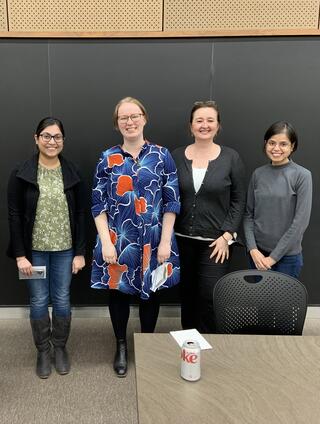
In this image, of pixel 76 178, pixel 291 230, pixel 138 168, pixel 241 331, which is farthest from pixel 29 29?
pixel 241 331

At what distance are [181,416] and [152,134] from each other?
2.29 m

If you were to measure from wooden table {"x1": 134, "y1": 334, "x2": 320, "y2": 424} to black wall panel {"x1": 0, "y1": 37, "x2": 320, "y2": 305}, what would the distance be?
6.23ft

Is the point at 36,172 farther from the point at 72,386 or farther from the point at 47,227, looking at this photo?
the point at 72,386

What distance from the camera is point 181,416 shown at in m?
Result: 1.08

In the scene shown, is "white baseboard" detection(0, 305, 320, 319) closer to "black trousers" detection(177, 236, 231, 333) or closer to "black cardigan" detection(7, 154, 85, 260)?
"black trousers" detection(177, 236, 231, 333)

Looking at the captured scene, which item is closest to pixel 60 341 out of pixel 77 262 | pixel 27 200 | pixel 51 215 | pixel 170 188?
pixel 77 262

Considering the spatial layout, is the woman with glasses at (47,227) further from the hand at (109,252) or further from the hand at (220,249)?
the hand at (220,249)

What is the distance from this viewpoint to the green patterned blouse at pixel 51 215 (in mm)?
2336

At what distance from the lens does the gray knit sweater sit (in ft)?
7.81

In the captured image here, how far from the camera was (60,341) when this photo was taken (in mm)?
2602

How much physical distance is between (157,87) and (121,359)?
194cm

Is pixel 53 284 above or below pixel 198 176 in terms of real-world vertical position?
below

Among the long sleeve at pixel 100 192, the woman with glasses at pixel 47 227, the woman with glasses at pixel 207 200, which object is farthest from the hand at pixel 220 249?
the woman with glasses at pixel 47 227

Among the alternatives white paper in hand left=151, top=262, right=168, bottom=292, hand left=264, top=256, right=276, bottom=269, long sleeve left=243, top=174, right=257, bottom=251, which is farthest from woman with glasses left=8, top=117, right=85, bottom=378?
hand left=264, top=256, right=276, bottom=269
